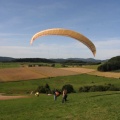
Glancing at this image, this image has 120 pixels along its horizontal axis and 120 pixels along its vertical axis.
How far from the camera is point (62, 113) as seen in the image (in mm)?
19859

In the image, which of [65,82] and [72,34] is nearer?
[72,34]

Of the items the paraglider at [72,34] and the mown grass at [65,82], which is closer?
the paraglider at [72,34]

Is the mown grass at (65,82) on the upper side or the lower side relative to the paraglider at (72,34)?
lower

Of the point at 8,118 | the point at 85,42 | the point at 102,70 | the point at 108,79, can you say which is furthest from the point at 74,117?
the point at 102,70

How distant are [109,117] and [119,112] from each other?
1.71 metres

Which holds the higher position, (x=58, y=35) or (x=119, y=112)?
(x=58, y=35)

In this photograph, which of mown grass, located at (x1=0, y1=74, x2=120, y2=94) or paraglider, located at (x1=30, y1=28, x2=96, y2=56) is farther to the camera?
mown grass, located at (x1=0, y1=74, x2=120, y2=94)

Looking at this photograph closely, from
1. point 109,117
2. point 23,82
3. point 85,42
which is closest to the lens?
point 109,117

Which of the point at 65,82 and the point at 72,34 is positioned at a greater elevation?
the point at 72,34

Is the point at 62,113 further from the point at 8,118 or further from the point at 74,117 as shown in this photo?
the point at 8,118

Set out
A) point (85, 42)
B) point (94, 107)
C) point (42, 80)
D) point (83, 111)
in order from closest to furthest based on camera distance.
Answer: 1. point (83, 111)
2. point (94, 107)
3. point (85, 42)
4. point (42, 80)

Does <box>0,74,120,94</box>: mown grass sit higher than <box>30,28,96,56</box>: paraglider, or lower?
Result: lower

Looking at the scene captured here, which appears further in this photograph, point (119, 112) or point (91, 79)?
point (91, 79)

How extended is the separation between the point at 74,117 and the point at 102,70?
85.9 metres
